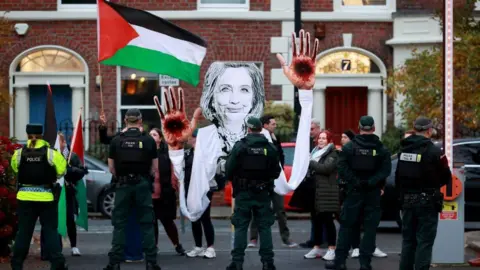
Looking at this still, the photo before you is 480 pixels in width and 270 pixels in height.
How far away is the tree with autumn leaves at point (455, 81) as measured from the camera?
18.0m

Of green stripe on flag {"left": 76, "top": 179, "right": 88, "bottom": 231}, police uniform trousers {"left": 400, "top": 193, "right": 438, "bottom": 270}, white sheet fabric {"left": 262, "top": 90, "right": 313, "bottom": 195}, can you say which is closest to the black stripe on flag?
white sheet fabric {"left": 262, "top": 90, "right": 313, "bottom": 195}

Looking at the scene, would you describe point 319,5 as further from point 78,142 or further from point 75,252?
point 75,252

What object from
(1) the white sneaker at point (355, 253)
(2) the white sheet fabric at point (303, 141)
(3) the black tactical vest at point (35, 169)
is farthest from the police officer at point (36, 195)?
(1) the white sneaker at point (355, 253)

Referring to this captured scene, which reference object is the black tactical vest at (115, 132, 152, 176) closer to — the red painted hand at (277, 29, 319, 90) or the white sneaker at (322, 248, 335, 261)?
the red painted hand at (277, 29, 319, 90)

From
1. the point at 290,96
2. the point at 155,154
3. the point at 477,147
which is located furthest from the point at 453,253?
the point at 290,96

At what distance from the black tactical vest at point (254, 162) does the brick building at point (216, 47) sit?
13383 mm

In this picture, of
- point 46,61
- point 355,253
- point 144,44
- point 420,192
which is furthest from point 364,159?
point 46,61

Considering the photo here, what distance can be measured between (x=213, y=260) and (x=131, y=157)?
229 centimetres

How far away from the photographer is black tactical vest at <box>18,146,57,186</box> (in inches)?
494

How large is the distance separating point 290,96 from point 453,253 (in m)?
13.1

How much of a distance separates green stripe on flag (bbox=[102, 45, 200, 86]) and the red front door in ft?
40.0

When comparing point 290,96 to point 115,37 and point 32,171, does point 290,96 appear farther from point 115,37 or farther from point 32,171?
point 32,171

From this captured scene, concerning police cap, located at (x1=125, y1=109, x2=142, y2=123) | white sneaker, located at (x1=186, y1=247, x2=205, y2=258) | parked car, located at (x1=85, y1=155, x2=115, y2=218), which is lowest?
white sneaker, located at (x1=186, y1=247, x2=205, y2=258)

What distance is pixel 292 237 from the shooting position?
18.1m
